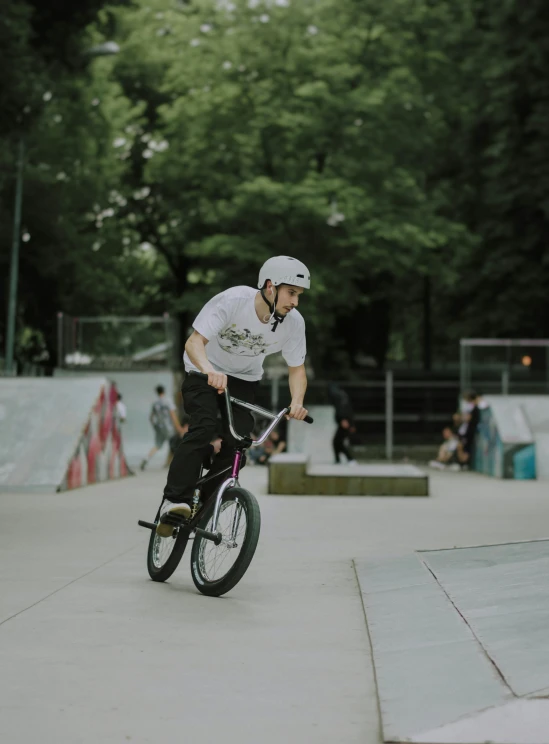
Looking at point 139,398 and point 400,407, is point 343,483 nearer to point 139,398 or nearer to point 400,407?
point 139,398

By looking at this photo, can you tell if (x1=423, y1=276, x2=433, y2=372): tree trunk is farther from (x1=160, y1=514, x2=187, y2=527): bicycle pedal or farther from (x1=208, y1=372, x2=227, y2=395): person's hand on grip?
(x1=208, y1=372, x2=227, y2=395): person's hand on grip

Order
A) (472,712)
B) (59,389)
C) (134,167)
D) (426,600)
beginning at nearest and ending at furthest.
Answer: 1. (472,712)
2. (426,600)
3. (59,389)
4. (134,167)

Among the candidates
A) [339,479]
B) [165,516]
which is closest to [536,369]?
[339,479]

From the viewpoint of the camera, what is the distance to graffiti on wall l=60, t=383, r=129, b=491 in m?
16.7

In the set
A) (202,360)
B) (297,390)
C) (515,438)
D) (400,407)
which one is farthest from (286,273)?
(400,407)

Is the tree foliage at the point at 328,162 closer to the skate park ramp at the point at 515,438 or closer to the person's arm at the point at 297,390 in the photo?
the skate park ramp at the point at 515,438

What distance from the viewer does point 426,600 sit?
647 cm

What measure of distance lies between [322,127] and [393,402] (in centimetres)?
698

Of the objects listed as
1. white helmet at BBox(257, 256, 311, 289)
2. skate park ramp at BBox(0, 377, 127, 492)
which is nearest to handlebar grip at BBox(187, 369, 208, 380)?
white helmet at BBox(257, 256, 311, 289)

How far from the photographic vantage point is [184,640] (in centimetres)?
564

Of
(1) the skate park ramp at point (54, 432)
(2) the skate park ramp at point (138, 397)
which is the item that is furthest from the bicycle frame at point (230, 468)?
(2) the skate park ramp at point (138, 397)

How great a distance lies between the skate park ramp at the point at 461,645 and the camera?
13.4 feet

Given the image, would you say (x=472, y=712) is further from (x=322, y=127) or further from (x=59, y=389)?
(x=322, y=127)

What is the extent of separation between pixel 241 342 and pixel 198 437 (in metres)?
0.54
